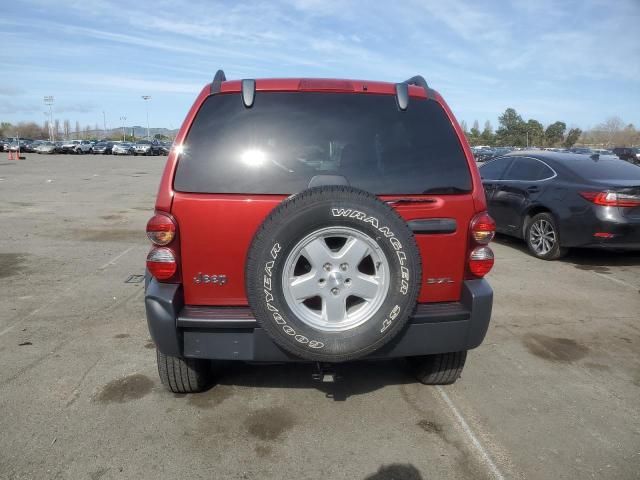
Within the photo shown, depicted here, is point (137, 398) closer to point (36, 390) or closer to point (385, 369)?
point (36, 390)

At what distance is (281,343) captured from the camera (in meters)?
2.50

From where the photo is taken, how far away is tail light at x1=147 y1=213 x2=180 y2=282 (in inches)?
105

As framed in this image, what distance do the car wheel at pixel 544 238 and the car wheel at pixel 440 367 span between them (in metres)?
4.38

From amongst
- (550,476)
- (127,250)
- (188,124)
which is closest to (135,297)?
(127,250)

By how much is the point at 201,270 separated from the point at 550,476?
2.08 m

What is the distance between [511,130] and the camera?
91.7 meters

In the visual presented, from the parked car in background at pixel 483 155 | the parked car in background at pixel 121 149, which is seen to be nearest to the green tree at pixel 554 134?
the parked car in background at pixel 483 155

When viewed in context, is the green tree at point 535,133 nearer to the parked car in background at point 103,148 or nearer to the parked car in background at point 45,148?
the parked car in background at point 103,148

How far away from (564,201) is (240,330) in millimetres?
5755

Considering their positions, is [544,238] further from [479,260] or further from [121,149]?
[121,149]

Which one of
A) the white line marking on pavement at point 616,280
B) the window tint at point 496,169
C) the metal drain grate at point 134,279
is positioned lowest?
the metal drain grate at point 134,279

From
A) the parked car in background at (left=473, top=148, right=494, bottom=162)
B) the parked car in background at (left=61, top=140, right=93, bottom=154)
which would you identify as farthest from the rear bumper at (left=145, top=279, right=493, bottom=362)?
the parked car in background at (left=61, top=140, right=93, bottom=154)

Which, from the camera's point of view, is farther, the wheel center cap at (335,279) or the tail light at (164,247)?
the tail light at (164,247)

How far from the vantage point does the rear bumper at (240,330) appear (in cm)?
264
